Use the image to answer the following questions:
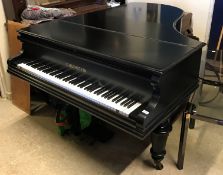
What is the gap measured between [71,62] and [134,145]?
918 millimetres

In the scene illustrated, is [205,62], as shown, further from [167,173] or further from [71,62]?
[71,62]

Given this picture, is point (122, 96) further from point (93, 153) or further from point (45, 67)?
point (93, 153)

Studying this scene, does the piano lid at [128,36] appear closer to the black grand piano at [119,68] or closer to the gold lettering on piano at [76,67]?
the black grand piano at [119,68]

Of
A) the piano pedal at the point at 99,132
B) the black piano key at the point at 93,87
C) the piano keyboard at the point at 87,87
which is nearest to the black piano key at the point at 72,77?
the piano keyboard at the point at 87,87

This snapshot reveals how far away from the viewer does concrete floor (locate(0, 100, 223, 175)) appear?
6.33 feet

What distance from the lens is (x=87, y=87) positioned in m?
1.60

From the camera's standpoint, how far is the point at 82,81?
65.4 inches

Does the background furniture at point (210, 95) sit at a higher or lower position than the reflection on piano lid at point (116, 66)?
lower

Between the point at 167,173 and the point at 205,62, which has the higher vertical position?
the point at 205,62

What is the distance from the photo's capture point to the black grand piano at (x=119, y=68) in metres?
1.36

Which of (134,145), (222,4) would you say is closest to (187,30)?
(222,4)

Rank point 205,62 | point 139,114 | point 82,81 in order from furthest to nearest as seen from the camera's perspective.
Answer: point 205,62 < point 82,81 < point 139,114

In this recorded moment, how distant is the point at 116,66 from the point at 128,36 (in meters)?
0.42

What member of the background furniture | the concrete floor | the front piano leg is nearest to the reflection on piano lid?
the front piano leg
